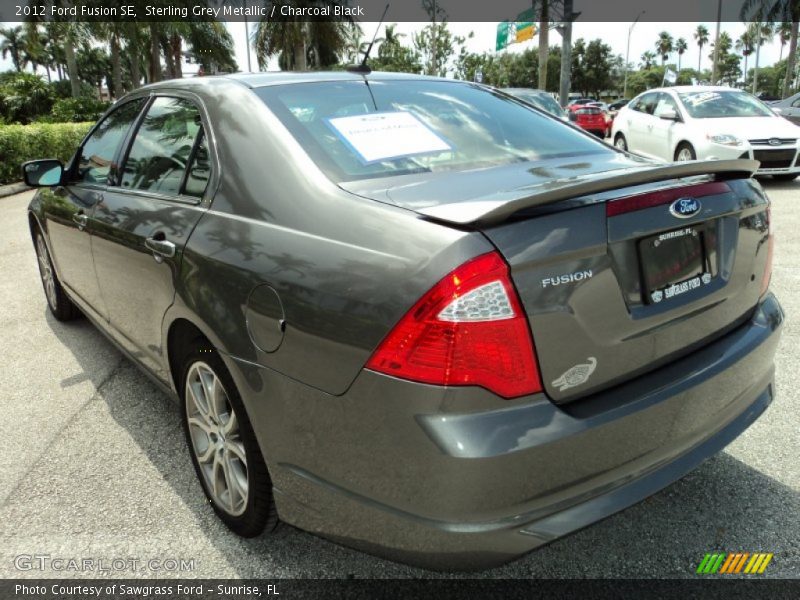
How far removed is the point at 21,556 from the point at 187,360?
35.5 inches

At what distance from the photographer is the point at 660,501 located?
2475mm

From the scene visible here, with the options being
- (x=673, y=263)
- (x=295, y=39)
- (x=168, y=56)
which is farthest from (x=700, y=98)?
(x=168, y=56)

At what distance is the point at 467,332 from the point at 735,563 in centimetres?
137

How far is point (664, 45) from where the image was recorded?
115m

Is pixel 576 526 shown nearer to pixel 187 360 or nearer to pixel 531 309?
pixel 531 309

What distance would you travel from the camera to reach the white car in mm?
9492

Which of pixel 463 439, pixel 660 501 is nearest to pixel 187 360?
Answer: pixel 463 439

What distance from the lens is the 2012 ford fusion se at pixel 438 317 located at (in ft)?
5.05

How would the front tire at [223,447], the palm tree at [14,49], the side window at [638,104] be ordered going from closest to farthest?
the front tire at [223,447]
the side window at [638,104]
the palm tree at [14,49]

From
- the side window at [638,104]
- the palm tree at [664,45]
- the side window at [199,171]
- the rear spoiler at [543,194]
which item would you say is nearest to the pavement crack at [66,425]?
the side window at [199,171]

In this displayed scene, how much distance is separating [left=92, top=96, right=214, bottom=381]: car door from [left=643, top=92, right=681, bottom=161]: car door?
31.0 ft

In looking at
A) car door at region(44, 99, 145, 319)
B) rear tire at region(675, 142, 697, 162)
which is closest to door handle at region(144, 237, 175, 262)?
car door at region(44, 99, 145, 319)

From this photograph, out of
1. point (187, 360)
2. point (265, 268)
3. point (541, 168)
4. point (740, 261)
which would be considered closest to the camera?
point (265, 268)

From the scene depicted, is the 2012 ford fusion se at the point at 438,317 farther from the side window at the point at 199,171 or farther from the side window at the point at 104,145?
the side window at the point at 104,145
